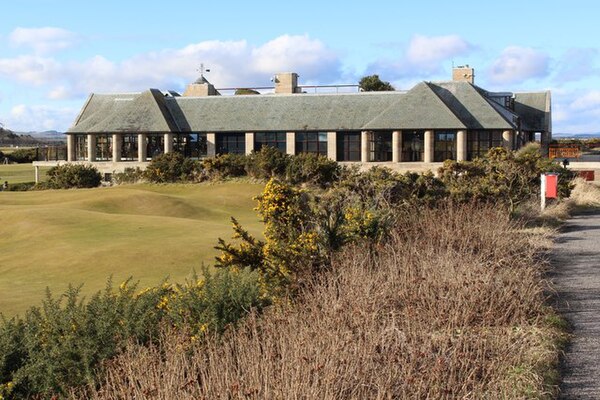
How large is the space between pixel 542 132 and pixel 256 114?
81.0ft

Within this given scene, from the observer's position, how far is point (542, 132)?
65.4 m

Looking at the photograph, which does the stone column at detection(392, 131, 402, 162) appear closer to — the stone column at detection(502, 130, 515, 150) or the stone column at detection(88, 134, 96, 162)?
the stone column at detection(502, 130, 515, 150)

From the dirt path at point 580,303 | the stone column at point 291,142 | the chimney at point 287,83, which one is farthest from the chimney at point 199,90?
the dirt path at point 580,303

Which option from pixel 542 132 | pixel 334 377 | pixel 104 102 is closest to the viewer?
pixel 334 377

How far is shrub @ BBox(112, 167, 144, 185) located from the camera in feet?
157

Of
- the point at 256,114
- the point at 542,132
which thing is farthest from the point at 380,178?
the point at 542,132

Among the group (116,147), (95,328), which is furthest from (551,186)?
(116,147)

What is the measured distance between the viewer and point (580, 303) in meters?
12.3

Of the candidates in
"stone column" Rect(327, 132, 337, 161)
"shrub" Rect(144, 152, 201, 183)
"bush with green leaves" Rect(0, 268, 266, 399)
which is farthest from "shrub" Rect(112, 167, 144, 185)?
"bush with green leaves" Rect(0, 268, 266, 399)

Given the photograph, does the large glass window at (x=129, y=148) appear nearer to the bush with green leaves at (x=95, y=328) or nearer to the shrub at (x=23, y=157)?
the shrub at (x=23, y=157)

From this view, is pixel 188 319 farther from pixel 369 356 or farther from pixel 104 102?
pixel 104 102

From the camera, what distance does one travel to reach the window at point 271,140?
5525 centimetres

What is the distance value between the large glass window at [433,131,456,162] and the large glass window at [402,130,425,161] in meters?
0.99

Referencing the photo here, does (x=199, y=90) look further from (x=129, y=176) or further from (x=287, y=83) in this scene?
(x=129, y=176)
